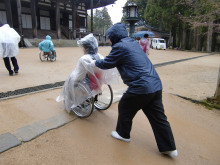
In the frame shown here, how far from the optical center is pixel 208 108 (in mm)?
3557

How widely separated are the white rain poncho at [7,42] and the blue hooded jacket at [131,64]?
3.99 metres

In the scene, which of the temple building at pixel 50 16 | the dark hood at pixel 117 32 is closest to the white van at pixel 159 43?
the temple building at pixel 50 16

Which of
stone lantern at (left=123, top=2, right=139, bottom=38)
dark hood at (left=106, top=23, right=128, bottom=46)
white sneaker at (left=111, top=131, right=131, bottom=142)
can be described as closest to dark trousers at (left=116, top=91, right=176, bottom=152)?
white sneaker at (left=111, top=131, right=131, bottom=142)

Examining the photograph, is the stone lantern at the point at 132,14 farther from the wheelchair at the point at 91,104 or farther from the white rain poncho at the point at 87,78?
the white rain poncho at the point at 87,78

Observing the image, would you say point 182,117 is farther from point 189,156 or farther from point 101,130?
point 101,130

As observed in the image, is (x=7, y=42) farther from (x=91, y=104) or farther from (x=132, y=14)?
(x=132, y=14)

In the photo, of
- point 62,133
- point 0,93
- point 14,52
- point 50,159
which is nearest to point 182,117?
point 62,133

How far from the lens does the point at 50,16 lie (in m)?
18.9

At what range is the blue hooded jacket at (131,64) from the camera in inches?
72.2

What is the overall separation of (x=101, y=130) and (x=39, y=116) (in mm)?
1044

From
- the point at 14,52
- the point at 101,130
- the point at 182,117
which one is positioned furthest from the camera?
the point at 14,52

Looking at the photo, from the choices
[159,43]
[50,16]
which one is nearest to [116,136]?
[50,16]

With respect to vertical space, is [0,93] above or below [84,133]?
above

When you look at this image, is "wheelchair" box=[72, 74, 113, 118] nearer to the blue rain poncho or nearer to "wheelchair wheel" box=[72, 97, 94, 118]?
"wheelchair wheel" box=[72, 97, 94, 118]
